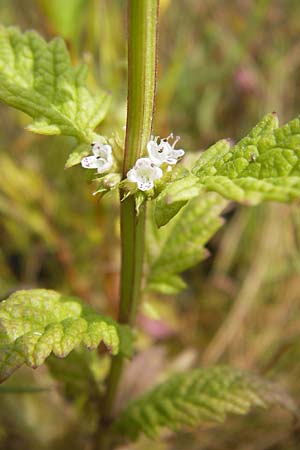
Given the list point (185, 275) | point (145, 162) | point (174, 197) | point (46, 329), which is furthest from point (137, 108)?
point (185, 275)

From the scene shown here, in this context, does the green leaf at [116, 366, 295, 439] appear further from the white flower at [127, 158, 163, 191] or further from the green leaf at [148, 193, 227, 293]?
the white flower at [127, 158, 163, 191]

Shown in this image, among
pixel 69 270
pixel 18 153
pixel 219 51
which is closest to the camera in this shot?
pixel 69 270

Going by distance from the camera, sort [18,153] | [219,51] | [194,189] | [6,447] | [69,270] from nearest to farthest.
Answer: [194,189] < [6,447] < [69,270] < [18,153] < [219,51]

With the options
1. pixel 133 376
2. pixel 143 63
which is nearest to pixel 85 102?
pixel 143 63

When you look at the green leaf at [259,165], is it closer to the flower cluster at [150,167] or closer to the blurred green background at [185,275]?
the flower cluster at [150,167]

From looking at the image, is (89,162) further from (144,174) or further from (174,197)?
(174,197)

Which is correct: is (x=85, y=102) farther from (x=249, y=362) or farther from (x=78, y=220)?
(x=249, y=362)

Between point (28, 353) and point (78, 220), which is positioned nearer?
point (28, 353)
